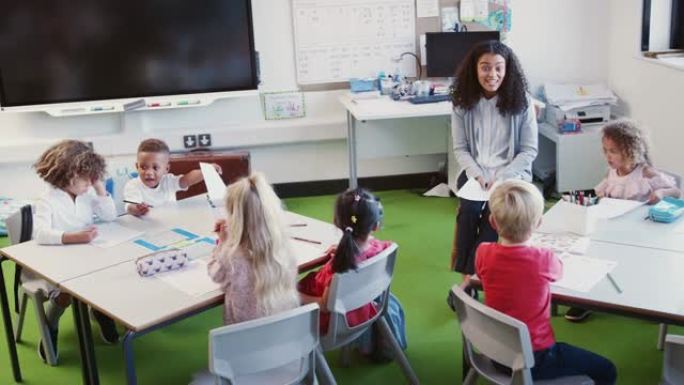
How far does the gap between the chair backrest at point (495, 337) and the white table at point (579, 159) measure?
306 cm

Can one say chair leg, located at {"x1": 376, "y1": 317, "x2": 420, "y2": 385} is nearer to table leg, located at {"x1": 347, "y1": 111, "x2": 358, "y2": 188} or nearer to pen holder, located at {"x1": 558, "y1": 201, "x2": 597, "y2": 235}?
pen holder, located at {"x1": 558, "y1": 201, "x2": 597, "y2": 235}

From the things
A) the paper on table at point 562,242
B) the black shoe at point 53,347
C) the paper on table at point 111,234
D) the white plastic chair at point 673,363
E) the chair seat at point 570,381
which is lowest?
the black shoe at point 53,347

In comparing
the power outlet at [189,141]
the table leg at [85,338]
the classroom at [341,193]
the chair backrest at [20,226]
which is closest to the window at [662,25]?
the classroom at [341,193]

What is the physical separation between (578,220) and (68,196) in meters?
2.04

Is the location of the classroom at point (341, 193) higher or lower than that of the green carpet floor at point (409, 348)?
higher

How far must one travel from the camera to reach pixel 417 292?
3920mm

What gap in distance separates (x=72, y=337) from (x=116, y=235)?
2.60 feet

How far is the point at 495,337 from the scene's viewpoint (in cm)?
222

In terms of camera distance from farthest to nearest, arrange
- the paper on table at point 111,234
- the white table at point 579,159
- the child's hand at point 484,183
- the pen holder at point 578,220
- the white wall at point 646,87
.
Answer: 1. the white table at point 579,159
2. the white wall at point 646,87
3. the child's hand at point 484,183
4. the paper on table at point 111,234
5. the pen holder at point 578,220

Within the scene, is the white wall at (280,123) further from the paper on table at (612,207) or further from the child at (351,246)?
the child at (351,246)

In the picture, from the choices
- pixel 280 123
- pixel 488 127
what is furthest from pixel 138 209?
pixel 280 123

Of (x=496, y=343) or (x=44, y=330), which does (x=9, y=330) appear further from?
(x=496, y=343)

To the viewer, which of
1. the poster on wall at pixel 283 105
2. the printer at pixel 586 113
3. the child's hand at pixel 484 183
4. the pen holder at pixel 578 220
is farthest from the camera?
the poster on wall at pixel 283 105

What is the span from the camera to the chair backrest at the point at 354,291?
2545mm
